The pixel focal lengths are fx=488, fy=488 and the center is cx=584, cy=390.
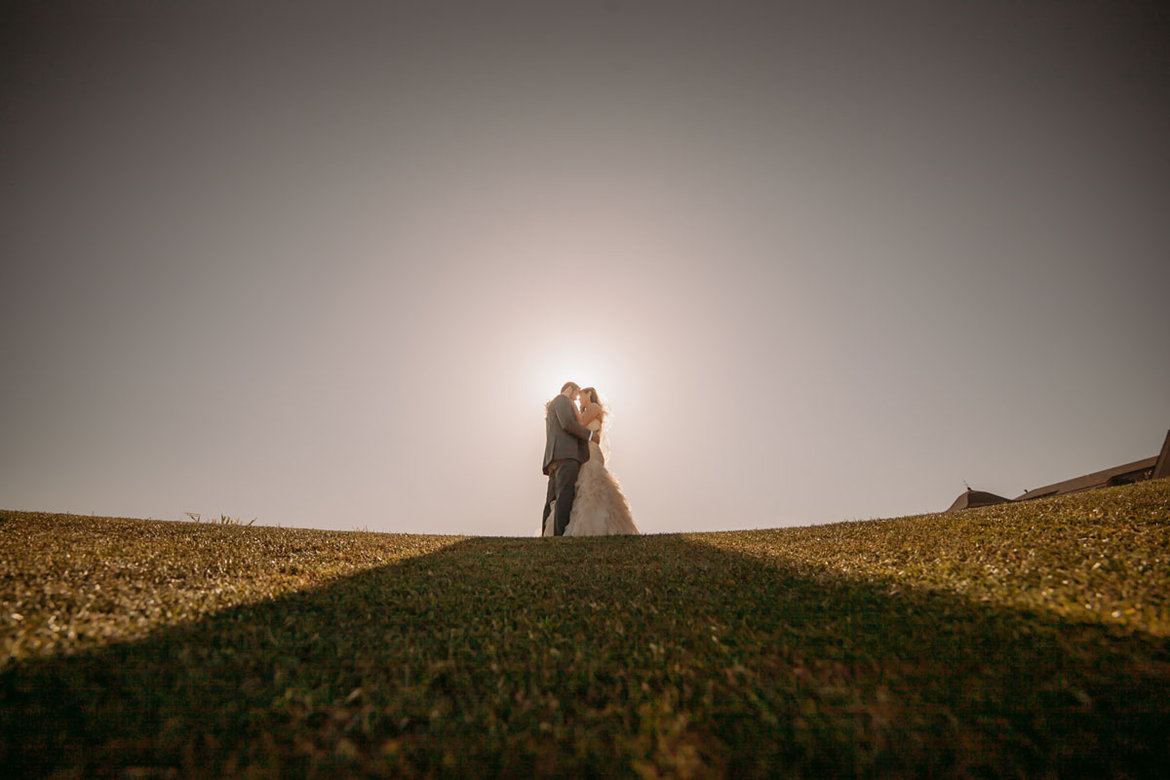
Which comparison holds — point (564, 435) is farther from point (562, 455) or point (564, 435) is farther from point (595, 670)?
point (595, 670)

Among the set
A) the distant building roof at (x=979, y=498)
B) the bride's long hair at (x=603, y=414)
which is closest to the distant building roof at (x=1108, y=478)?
the distant building roof at (x=979, y=498)

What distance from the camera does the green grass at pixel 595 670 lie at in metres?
1.77

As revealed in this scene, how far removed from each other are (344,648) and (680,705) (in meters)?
1.97

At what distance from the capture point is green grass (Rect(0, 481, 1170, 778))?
1.77 meters

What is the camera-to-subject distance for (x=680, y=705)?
2176mm

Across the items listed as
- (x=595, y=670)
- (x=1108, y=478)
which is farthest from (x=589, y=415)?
(x=1108, y=478)

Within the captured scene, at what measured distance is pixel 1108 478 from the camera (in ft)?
72.1

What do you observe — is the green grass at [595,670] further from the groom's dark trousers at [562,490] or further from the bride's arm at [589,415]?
the bride's arm at [589,415]

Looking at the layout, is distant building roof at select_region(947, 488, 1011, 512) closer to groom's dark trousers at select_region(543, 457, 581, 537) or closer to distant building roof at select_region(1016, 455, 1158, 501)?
distant building roof at select_region(1016, 455, 1158, 501)

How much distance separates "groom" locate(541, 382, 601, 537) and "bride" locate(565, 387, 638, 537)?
0.79ft

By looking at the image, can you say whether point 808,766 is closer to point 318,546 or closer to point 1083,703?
point 1083,703

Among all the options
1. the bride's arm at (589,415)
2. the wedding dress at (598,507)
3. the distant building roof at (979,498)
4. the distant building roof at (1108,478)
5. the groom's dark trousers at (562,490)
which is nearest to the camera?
the wedding dress at (598,507)

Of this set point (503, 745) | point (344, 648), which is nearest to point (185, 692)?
point (344, 648)

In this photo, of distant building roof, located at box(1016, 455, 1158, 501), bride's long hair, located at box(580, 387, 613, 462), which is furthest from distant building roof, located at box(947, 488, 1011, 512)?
bride's long hair, located at box(580, 387, 613, 462)
